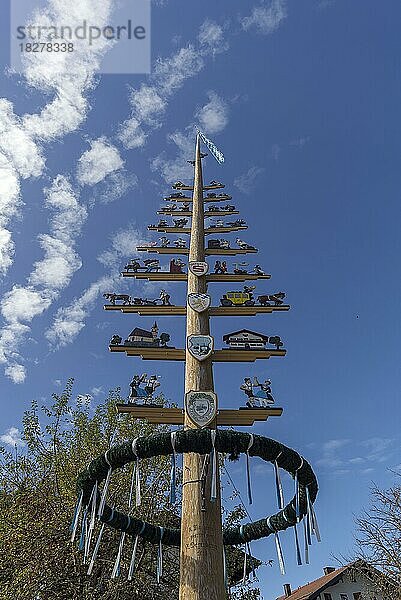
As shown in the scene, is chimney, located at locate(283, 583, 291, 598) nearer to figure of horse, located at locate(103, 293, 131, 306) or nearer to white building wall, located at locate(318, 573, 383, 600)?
white building wall, located at locate(318, 573, 383, 600)

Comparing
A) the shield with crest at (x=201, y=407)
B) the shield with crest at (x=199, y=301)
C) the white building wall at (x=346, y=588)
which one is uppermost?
the shield with crest at (x=199, y=301)

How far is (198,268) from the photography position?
7375 mm

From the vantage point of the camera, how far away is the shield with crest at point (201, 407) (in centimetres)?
566

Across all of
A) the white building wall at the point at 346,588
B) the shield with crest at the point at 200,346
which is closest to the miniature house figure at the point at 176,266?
the shield with crest at the point at 200,346

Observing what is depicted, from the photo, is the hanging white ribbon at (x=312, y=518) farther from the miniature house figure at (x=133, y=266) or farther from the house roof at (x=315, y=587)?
the house roof at (x=315, y=587)

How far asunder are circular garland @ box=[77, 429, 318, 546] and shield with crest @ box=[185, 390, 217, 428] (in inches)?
28.5

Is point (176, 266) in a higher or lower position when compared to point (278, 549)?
higher

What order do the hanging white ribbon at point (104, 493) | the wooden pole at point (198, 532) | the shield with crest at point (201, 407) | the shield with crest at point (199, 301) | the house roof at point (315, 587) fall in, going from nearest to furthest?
the wooden pole at point (198, 532) < the hanging white ribbon at point (104, 493) < the shield with crest at point (201, 407) < the shield with crest at point (199, 301) < the house roof at point (315, 587)

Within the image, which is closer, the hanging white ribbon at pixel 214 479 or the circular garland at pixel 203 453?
the circular garland at pixel 203 453

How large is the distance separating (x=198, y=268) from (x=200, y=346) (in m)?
1.40

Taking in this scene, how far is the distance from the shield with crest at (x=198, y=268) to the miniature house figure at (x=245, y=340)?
97cm

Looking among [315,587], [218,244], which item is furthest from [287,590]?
[218,244]

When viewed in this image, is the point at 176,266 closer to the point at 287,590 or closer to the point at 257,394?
the point at 257,394

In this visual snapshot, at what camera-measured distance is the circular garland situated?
477 cm
